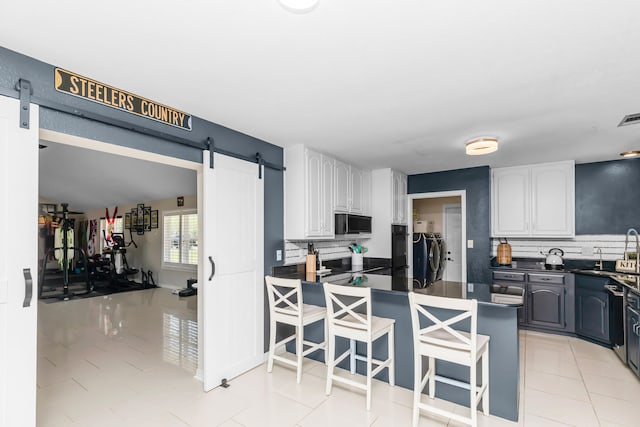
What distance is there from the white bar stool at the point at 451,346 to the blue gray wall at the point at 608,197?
338 centimetres

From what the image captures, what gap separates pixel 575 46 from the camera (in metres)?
1.74

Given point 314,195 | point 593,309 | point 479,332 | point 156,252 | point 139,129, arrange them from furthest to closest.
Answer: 1. point 156,252
2. point 593,309
3. point 314,195
4. point 479,332
5. point 139,129

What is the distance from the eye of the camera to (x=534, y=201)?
4.62m

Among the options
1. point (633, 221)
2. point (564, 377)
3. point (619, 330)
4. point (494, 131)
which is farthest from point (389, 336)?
point (633, 221)

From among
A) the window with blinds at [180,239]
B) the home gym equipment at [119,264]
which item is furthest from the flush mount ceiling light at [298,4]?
the home gym equipment at [119,264]

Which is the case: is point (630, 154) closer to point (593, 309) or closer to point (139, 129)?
point (593, 309)

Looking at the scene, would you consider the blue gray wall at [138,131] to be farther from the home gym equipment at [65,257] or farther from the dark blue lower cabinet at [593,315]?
the home gym equipment at [65,257]

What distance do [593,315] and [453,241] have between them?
112 inches

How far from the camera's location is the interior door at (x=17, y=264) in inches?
69.1

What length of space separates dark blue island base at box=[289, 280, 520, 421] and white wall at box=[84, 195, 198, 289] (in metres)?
5.15

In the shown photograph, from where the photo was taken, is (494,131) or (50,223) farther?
(50,223)

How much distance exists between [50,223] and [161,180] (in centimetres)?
589

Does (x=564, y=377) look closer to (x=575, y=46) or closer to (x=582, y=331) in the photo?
(x=582, y=331)

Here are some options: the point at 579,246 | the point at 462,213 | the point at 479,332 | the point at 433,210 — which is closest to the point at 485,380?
the point at 479,332
